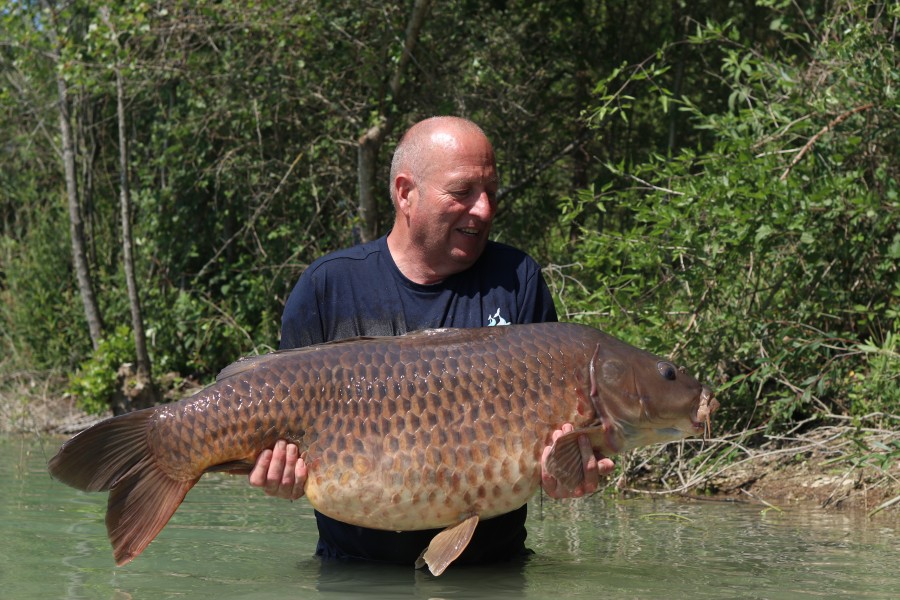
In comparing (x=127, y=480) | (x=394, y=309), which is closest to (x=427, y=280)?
(x=394, y=309)

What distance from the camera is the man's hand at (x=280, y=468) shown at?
3576 millimetres

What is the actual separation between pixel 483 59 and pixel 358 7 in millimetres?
1241

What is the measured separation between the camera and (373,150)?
398 inches

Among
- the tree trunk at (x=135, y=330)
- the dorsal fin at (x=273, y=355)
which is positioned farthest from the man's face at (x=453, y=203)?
the tree trunk at (x=135, y=330)

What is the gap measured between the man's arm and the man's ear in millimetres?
986

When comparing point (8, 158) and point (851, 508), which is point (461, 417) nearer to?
point (851, 508)

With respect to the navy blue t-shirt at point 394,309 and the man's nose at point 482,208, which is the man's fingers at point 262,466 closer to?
the navy blue t-shirt at point 394,309

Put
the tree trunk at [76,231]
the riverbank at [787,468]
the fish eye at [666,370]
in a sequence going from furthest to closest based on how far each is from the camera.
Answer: the tree trunk at [76,231] < the riverbank at [787,468] < the fish eye at [666,370]

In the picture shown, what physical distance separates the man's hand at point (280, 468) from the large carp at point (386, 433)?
3cm

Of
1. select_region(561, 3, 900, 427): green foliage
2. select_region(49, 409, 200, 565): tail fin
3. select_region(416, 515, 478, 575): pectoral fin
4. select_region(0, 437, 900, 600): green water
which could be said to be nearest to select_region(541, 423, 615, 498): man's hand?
select_region(416, 515, 478, 575): pectoral fin

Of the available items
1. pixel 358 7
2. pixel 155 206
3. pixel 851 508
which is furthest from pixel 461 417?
pixel 155 206

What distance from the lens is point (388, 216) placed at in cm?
1095

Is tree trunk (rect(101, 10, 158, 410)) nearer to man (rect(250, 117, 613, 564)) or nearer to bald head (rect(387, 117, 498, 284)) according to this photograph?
man (rect(250, 117, 613, 564))

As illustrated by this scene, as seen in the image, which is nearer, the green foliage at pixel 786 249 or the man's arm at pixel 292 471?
the man's arm at pixel 292 471
